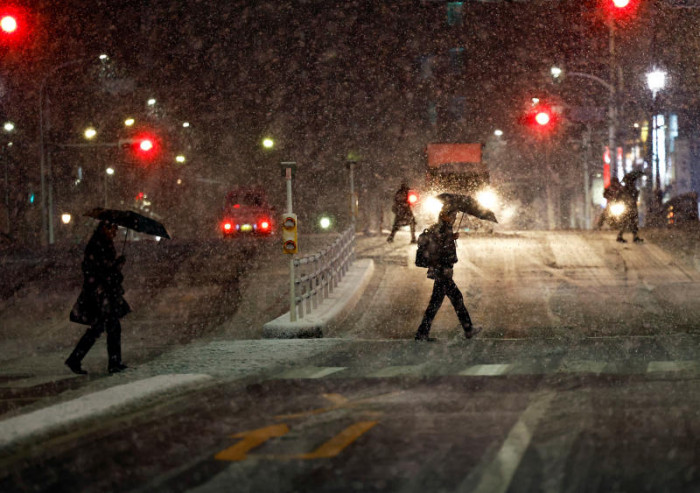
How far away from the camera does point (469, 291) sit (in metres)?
19.9

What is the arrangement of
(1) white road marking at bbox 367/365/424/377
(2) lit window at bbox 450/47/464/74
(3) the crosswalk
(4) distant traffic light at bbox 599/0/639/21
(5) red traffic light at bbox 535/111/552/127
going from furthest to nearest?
(2) lit window at bbox 450/47/464/74
(5) red traffic light at bbox 535/111/552/127
(4) distant traffic light at bbox 599/0/639/21
(1) white road marking at bbox 367/365/424/377
(3) the crosswalk

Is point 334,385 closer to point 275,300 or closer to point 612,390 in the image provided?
point 612,390

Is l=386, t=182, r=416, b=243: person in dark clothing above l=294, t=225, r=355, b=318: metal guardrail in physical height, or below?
above

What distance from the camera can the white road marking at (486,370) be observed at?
412 inches

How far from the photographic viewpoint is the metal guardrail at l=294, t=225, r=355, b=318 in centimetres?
1591

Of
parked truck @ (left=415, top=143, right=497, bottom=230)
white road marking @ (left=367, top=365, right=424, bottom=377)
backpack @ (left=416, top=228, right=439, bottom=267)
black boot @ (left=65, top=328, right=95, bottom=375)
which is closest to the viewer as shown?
white road marking @ (left=367, top=365, right=424, bottom=377)

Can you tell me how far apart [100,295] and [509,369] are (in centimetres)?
461

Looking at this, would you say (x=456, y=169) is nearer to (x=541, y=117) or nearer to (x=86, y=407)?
(x=541, y=117)

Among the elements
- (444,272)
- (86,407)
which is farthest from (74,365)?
(444,272)

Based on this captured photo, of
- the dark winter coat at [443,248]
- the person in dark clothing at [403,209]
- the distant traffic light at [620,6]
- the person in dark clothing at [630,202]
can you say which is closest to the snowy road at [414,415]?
the dark winter coat at [443,248]

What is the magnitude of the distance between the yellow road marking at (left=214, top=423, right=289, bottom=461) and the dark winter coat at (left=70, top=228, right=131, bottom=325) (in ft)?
13.9

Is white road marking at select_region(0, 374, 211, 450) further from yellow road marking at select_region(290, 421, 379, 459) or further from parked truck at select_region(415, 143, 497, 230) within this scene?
parked truck at select_region(415, 143, 497, 230)

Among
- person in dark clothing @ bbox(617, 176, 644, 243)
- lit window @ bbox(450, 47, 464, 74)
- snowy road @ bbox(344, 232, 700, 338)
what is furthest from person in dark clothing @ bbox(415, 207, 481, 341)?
lit window @ bbox(450, 47, 464, 74)

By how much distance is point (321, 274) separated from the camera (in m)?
18.2
